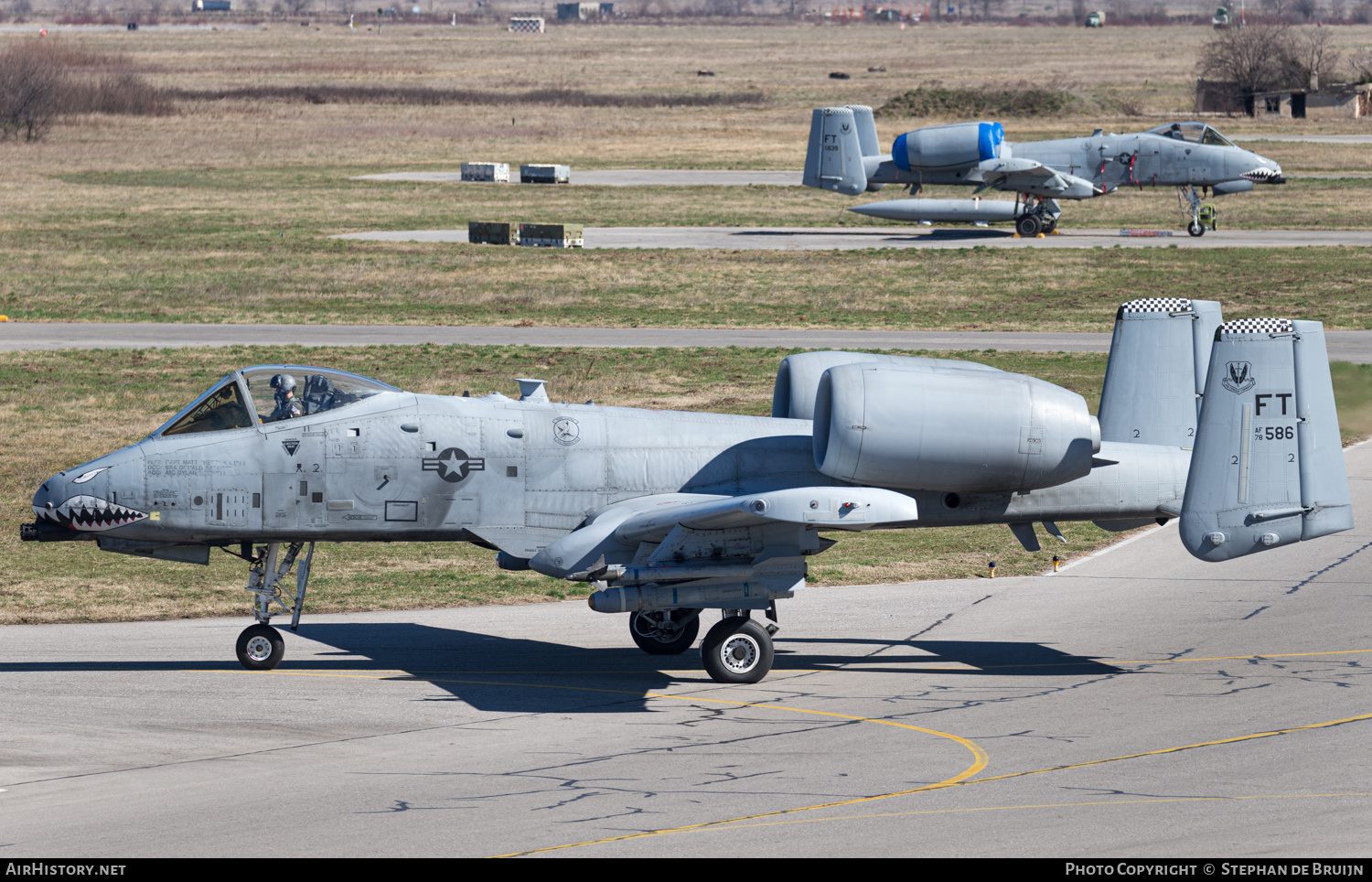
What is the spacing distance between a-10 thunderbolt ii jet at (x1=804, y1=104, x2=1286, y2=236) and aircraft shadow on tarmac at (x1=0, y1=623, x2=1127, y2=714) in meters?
43.5

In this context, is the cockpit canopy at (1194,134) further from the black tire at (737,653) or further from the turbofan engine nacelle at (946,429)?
the black tire at (737,653)

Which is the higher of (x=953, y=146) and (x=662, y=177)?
(x=953, y=146)

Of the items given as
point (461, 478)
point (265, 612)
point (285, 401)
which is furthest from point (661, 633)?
point (285, 401)

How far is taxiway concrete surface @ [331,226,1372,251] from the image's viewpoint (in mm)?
57812

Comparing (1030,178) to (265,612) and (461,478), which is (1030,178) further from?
(265,612)

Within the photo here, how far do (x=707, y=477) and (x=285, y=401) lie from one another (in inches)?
190

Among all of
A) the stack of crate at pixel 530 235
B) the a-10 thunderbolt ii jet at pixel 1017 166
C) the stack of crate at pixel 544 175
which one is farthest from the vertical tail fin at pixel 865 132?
the stack of crate at pixel 544 175

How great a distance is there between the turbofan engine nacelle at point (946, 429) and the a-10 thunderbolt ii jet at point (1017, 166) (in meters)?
44.3

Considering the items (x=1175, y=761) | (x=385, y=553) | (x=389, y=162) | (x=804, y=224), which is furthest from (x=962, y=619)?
(x=389, y=162)

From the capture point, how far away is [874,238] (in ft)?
201

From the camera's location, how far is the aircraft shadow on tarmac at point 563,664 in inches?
637

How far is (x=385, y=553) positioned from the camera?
76.6ft

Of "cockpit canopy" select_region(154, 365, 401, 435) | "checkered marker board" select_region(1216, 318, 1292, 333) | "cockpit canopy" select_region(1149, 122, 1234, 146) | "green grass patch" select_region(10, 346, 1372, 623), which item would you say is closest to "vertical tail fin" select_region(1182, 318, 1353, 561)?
"checkered marker board" select_region(1216, 318, 1292, 333)

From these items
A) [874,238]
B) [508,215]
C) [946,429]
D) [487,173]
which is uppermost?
[487,173]
